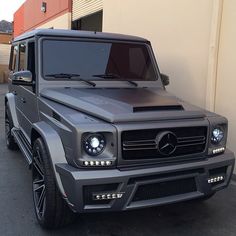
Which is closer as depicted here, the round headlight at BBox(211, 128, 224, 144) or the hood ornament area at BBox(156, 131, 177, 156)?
the hood ornament area at BBox(156, 131, 177, 156)

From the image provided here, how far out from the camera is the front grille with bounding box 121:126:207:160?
12.0 ft

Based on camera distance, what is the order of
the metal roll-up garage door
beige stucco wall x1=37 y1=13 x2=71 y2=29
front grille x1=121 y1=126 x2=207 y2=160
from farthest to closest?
1. beige stucco wall x1=37 y1=13 x2=71 y2=29
2. the metal roll-up garage door
3. front grille x1=121 y1=126 x2=207 y2=160

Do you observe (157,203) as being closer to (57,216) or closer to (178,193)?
(178,193)

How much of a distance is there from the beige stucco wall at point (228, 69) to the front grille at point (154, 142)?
2385mm

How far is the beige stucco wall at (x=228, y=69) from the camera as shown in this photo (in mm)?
6164

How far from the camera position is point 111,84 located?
5.06 m

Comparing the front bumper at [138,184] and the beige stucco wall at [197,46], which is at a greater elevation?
the beige stucco wall at [197,46]

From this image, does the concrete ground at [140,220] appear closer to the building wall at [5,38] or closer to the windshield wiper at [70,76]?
the windshield wiper at [70,76]

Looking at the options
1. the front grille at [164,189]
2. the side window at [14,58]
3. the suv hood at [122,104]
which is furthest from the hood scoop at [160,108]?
the side window at [14,58]

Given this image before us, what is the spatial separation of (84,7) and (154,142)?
37.0 ft

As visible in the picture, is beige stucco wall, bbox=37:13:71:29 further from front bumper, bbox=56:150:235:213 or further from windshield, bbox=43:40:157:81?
front bumper, bbox=56:150:235:213

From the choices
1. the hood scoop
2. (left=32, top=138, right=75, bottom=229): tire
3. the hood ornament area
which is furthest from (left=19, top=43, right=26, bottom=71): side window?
the hood ornament area

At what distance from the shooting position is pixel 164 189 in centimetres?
377

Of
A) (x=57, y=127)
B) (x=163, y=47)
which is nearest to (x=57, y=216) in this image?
(x=57, y=127)
